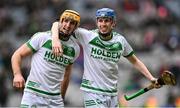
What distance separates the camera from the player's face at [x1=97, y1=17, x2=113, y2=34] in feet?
36.4

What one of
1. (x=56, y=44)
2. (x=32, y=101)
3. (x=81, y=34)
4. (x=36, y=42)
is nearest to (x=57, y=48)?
(x=56, y=44)

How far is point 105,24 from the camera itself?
11117mm

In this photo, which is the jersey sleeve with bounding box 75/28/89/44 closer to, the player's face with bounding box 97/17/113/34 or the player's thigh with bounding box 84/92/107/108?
the player's face with bounding box 97/17/113/34

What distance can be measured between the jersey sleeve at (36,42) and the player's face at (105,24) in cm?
91

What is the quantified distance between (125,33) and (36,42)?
12130 millimetres

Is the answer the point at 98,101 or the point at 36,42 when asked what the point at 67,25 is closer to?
the point at 36,42

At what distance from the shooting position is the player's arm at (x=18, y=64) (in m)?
10.3

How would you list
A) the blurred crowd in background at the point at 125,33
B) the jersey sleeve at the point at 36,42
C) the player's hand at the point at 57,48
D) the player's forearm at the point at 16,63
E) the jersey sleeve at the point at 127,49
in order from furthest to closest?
1. the blurred crowd in background at the point at 125,33
2. the jersey sleeve at the point at 127,49
3. the jersey sleeve at the point at 36,42
4. the player's forearm at the point at 16,63
5. the player's hand at the point at 57,48

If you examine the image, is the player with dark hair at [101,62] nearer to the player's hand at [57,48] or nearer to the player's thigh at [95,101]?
the player's thigh at [95,101]

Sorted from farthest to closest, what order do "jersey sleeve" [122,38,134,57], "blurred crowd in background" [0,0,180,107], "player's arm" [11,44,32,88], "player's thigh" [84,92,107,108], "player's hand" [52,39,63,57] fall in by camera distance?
"blurred crowd in background" [0,0,180,107]
"jersey sleeve" [122,38,134,57]
"player's thigh" [84,92,107,108]
"player's hand" [52,39,63,57]
"player's arm" [11,44,32,88]

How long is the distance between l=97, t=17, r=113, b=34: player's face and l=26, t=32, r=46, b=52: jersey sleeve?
35.8 inches

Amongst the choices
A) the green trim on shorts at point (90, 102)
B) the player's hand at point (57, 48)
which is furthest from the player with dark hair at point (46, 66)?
the green trim on shorts at point (90, 102)

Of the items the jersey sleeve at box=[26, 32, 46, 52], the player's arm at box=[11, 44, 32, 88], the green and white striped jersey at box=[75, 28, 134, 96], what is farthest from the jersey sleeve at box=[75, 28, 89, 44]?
the player's arm at box=[11, 44, 32, 88]

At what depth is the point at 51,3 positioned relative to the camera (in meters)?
23.8
